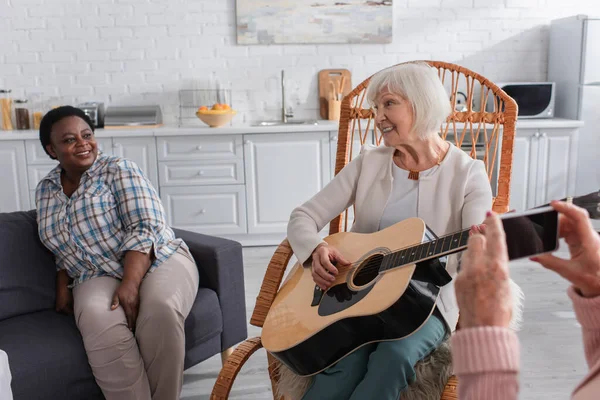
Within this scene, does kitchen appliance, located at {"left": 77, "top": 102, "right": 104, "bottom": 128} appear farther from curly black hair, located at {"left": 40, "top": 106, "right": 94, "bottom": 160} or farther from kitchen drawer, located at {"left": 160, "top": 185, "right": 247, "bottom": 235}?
curly black hair, located at {"left": 40, "top": 106, "right": 94, "bottom": 160}

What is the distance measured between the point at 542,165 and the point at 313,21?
6.36ft

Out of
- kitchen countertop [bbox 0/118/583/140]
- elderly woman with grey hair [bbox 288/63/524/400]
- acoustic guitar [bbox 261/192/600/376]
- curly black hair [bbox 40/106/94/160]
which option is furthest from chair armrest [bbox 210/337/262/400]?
kitchen countertop [bbox 0/118/583/140]

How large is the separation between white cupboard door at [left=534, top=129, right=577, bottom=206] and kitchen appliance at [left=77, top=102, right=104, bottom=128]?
310 cm

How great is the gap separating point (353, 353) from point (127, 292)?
805 mm

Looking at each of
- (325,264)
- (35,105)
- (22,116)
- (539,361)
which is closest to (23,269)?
(325,264)

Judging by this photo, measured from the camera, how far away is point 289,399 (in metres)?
1.57

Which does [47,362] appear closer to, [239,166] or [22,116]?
[239,166]

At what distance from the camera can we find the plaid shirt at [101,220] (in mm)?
2066

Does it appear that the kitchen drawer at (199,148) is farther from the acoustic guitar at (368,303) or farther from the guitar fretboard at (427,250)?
the guitar fretboard at (427,250)

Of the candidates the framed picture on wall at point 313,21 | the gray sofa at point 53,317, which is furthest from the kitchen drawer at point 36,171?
the gray sofa at point 53,317

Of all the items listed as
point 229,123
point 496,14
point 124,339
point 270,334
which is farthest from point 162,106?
point 270,334

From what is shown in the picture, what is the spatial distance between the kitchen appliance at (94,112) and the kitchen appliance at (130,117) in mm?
85

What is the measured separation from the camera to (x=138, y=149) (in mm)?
4098

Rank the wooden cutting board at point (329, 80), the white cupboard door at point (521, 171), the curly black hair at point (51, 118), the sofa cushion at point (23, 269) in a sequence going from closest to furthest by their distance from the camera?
the sofa cushion at point (23, 269) → the curly black hair at point (51, 118) → the white cupboard door at point (521, 171) → the wooden cutting board at point (329, 80)
